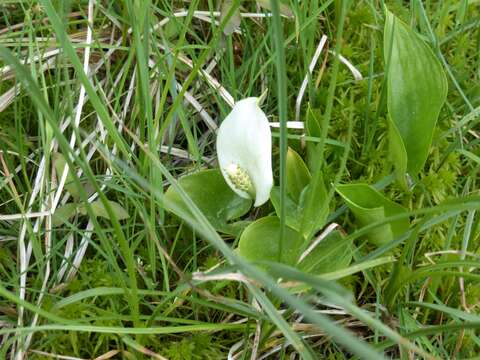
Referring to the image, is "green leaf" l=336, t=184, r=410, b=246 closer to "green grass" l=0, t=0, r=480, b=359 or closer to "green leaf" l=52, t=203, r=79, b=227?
"green grass" l=0, t=0, r=480, b=359

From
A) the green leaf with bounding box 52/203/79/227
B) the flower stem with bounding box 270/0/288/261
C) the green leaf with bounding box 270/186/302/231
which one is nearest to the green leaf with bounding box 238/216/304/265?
the green leaf with bounding box 270/186/302/231

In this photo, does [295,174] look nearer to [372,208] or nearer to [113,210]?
[372,208]

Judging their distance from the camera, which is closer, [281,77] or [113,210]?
[281,77]

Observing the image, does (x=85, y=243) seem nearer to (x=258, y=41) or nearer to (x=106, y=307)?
(x=106, y=307)

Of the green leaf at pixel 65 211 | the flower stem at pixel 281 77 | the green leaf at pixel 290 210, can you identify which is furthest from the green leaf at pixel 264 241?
the green leaf at pixel 65 211

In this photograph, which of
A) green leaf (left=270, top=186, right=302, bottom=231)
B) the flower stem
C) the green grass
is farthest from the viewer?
green leaf (left=270, top=186, right=302, bottom=231)

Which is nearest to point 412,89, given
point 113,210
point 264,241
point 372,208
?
point 372,208
